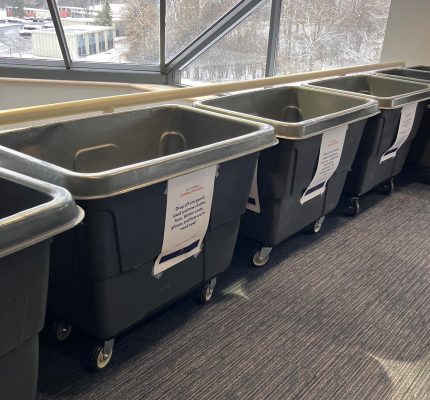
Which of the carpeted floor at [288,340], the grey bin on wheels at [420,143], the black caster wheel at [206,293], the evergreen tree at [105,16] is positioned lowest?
the carpeted floor at [288,340]

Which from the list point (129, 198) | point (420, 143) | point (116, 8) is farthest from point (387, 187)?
point (116, 8)

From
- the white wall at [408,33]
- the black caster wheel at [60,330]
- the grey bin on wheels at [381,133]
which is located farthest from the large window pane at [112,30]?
the black caster wheel at [60,330]

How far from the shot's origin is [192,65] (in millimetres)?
4387

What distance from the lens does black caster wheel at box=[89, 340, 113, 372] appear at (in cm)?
123

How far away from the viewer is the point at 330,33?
11.1ft

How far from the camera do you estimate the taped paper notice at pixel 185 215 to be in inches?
46.8

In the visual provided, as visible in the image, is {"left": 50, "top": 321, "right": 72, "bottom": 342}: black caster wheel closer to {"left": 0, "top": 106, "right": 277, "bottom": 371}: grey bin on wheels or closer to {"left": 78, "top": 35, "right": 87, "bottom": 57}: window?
{"left": 0, "top": 106, "right": 277, "bottom": 371}: grey bin on wheels

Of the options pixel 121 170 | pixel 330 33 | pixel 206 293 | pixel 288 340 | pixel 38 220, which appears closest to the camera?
pixel 38 220

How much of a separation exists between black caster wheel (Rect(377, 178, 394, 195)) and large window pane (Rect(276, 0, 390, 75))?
1150 millimetres

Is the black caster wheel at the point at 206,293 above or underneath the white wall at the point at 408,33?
underneath

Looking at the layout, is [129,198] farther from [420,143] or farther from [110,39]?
[110,39]

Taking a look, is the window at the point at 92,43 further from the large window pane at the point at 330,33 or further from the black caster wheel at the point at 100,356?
the black caster wheel at the point at 100,356

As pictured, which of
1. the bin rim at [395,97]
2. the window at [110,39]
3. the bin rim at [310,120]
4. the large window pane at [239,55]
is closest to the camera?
the bin rim at [310,120]

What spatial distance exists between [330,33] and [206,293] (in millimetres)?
2583
